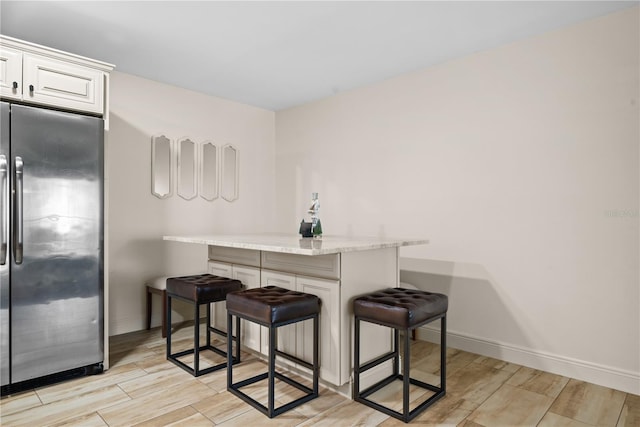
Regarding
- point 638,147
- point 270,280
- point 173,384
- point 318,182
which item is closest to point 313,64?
point 318,182

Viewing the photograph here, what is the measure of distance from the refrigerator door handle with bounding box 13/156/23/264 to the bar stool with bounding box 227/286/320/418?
130 cm

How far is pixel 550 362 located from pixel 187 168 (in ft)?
12.1

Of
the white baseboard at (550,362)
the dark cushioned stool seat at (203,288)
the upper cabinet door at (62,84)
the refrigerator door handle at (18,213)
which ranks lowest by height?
the white baseboard at (550,362)

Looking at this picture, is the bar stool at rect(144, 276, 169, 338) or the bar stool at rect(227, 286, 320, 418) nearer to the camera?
the bar stool at rect(227, 286, 320, 418)

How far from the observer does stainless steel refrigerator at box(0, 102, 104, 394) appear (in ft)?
7.82

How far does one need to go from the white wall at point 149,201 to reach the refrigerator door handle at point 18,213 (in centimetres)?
125

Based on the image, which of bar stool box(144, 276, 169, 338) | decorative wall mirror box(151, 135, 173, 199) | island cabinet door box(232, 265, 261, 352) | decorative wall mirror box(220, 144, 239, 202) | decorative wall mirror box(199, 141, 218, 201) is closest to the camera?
island cabinet door box(232, 265, 261, 352)

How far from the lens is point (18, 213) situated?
2402 mm

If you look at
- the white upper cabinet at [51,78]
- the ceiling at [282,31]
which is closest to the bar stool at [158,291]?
the white upper cabinet at [51,78]

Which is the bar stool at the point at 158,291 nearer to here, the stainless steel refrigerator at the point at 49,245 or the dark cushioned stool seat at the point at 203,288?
the dark cushioned stool seat at the point at 203,288

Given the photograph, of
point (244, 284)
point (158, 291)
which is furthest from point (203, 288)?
point (158, 291)

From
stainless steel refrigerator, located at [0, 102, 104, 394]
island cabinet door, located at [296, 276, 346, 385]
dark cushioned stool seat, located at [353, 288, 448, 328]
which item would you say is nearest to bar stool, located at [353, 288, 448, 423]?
dark cushioned stool seat, located at [353, 288, 448, 328]

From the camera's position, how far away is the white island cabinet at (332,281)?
93.4 inches

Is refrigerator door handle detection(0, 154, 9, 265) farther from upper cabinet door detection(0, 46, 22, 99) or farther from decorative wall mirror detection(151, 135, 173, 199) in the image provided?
decorative wall mirror detection(151, 135, 173, 199)
